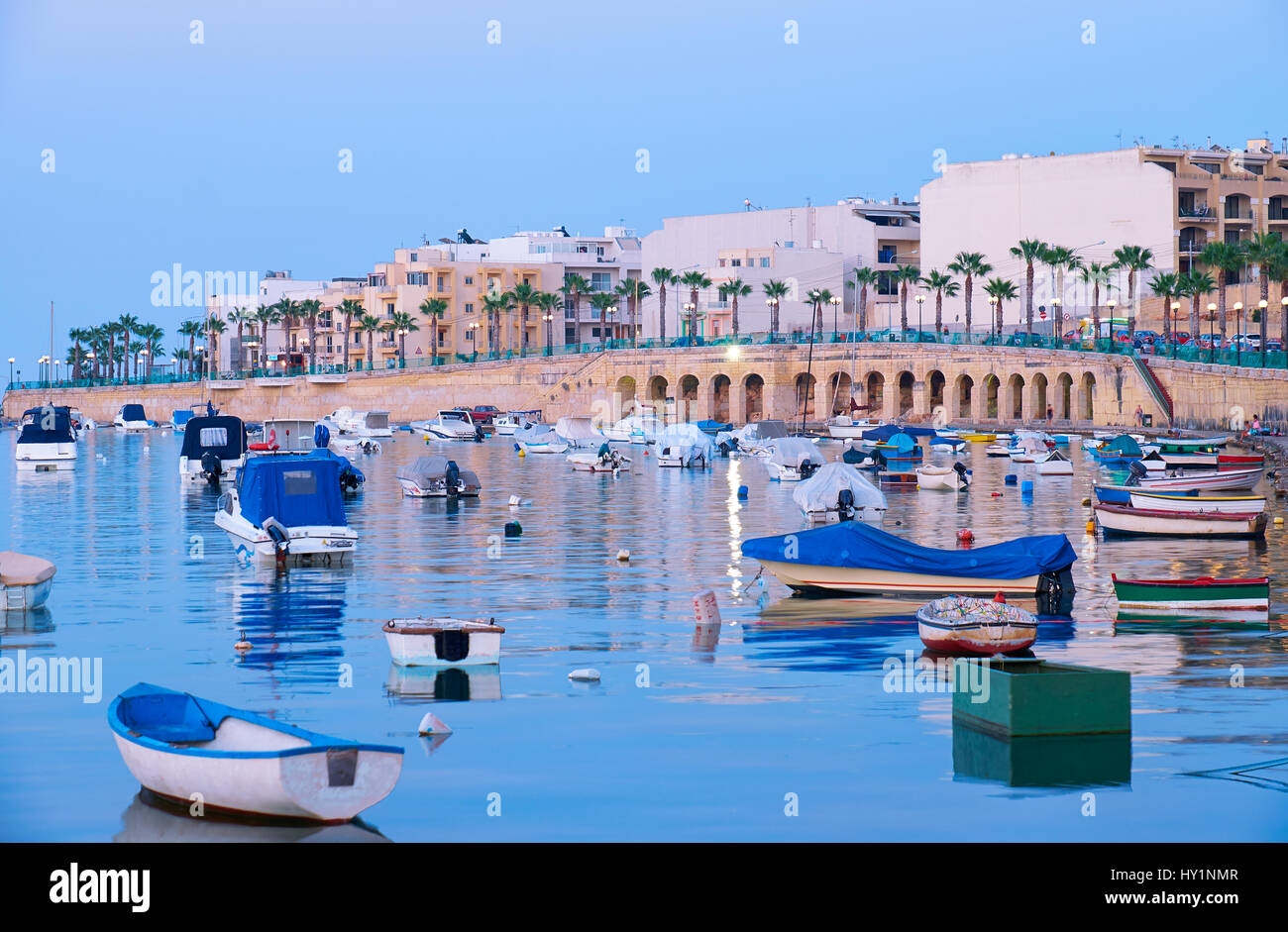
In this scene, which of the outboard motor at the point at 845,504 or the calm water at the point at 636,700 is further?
the outboard motor at the point at 845,504

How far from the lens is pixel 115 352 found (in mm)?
197375

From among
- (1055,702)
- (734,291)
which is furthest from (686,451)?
(1055,702)

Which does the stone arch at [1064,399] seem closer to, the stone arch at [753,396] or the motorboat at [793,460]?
the stone arch at [753,396]

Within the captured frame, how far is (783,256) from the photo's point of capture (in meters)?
136

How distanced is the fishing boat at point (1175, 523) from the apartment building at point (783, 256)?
9046 cm

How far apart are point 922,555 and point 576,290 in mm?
121763

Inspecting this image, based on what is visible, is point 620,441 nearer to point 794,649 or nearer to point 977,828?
point 794,649

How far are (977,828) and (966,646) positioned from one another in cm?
828

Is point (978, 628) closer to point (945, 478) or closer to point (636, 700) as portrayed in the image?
point (636, 700)

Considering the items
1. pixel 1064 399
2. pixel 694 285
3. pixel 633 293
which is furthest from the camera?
pixel 633 293

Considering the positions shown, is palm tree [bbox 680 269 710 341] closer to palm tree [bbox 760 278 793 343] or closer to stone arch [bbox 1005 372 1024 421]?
palm tree [bbox 760 278 793 343]

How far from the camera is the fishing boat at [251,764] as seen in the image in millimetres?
14320

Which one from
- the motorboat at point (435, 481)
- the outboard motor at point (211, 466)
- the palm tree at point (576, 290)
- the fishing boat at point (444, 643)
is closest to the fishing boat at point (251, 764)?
the fishing boat at point (444, 643)
